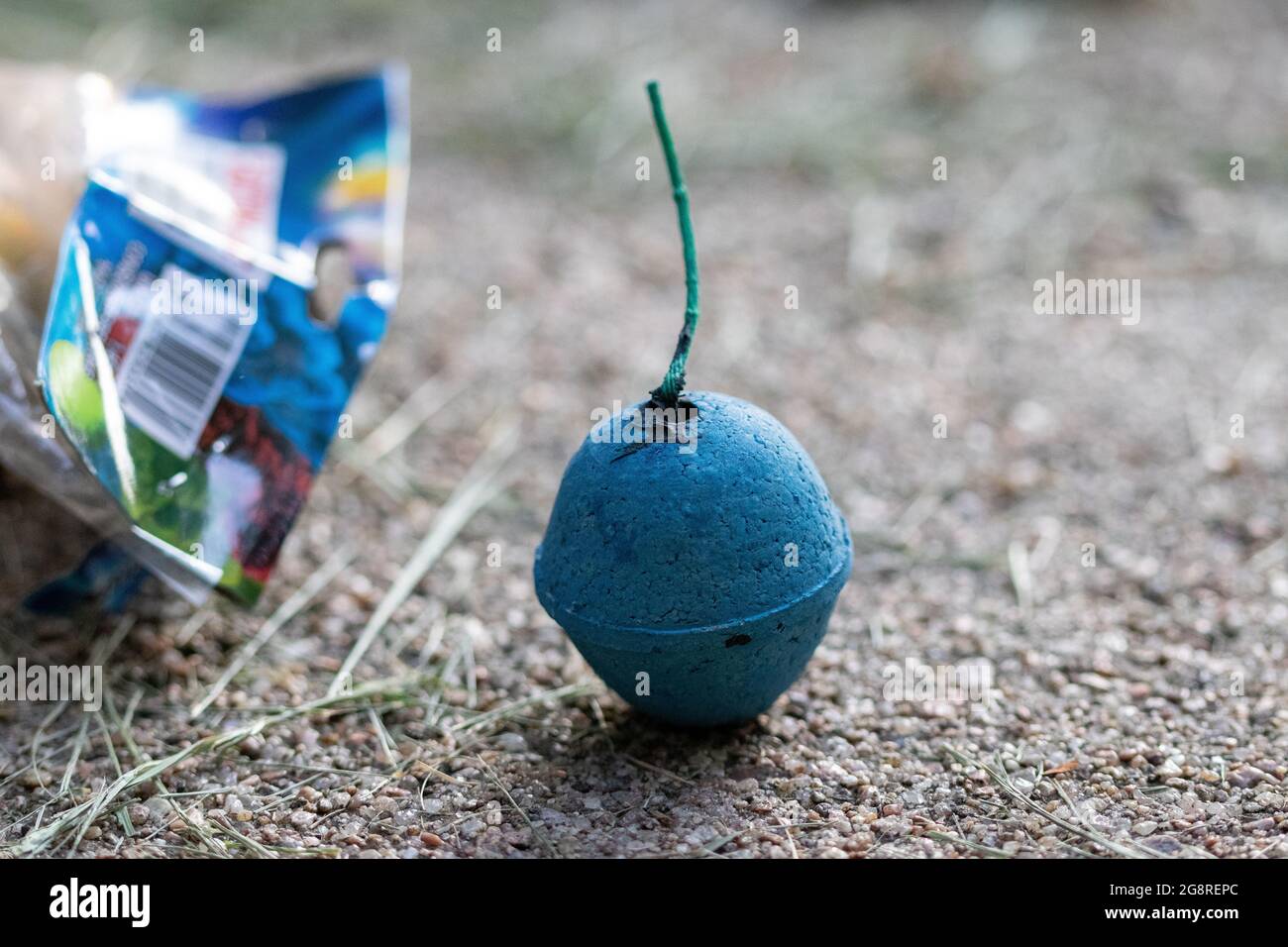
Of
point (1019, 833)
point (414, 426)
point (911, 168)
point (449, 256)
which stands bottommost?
point (1019, 833)

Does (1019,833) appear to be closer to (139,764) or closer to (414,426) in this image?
(139,764)

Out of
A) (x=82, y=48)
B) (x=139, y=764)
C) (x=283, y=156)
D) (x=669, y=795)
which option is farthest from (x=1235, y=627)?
(x=82, y=48)

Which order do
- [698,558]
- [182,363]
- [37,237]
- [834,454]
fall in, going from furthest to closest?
[834,454] → [37,237] → [182,363] → [698,558]

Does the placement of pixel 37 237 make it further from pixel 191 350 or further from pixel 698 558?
pixel 698 558

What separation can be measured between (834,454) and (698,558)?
138cm

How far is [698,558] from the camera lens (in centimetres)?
196

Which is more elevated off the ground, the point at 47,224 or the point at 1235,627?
the point at 47,224

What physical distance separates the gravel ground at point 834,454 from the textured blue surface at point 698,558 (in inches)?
9.3

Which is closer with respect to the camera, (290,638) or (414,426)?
(290,638)

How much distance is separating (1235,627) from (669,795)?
→ 118cm

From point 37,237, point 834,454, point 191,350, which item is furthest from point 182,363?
point 834,454

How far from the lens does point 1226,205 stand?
439 cm

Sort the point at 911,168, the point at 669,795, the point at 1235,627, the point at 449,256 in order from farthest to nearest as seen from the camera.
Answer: the point at 911,168 < the point at 449,256 < the point at 1235,627 < the point at 669,795

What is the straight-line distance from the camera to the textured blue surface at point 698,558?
197 cm
